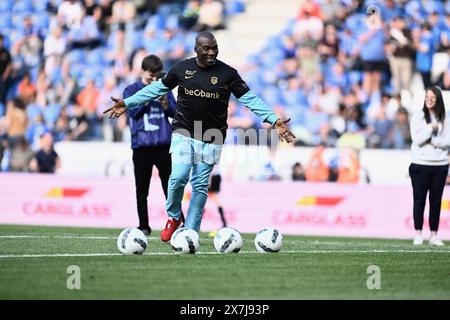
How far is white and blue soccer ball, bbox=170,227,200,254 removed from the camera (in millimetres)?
11775

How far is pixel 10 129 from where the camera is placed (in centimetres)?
2558

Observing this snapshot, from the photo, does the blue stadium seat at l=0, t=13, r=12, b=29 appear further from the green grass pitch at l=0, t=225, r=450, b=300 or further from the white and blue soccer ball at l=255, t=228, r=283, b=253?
the white and blue soccer ball at l=255, t=228, r=283, b=253

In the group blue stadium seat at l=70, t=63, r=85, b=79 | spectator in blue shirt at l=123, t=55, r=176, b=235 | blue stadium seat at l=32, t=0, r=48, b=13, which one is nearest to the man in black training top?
spectator in blue shirt at l=123, t=55, r=176, b=235

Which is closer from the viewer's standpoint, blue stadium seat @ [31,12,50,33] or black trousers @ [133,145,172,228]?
black trousers @ [133,145,172,228]

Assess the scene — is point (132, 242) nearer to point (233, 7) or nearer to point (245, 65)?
point (245, 65)

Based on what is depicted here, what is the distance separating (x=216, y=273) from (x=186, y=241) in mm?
1739

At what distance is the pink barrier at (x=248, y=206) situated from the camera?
20.0 m

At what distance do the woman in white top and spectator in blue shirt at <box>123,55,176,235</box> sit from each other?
374cm

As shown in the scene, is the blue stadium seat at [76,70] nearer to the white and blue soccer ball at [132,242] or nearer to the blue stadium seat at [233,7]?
the blue stadium seat at [233,7]

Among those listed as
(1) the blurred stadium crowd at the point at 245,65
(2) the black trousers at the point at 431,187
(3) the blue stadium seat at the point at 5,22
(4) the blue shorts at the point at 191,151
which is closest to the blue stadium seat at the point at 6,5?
(1) the blurred stadium crowd at the point at 245,65

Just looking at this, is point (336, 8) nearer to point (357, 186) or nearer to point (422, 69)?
point (422, 69)
